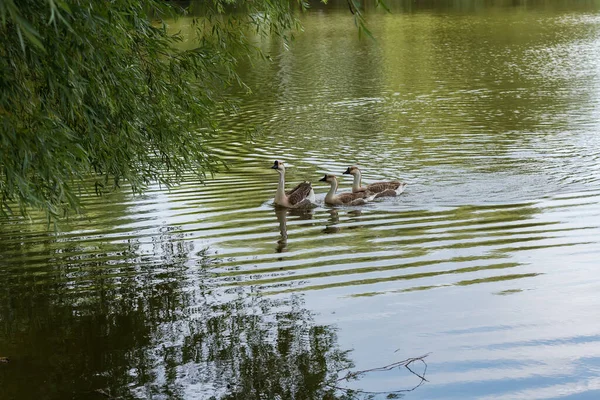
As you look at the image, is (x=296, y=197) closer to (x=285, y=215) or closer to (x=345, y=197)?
(x=285, y=215)

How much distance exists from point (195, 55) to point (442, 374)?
5.12 metres

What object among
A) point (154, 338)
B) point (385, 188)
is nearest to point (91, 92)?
point (154, 338)

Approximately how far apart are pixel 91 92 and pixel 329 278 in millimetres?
3640

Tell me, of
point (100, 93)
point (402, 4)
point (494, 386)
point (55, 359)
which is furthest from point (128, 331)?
point (402, 4)

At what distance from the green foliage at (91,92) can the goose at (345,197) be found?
3.96 m

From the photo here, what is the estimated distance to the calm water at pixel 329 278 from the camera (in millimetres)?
7770

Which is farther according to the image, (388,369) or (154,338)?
(154,338)

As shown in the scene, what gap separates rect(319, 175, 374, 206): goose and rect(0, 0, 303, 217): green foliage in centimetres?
396

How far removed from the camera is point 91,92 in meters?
8.27

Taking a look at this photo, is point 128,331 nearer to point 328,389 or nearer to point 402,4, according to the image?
point 328,389

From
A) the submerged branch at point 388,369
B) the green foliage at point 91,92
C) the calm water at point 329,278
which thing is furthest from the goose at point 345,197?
the submerged branch at point 388,369

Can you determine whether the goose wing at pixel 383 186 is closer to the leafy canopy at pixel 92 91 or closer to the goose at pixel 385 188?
the goose at pixel 385 188

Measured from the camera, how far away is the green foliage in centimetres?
707

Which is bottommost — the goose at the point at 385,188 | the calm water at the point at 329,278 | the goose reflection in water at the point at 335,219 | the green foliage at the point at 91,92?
the goose reflection in water at the point at 335,219
